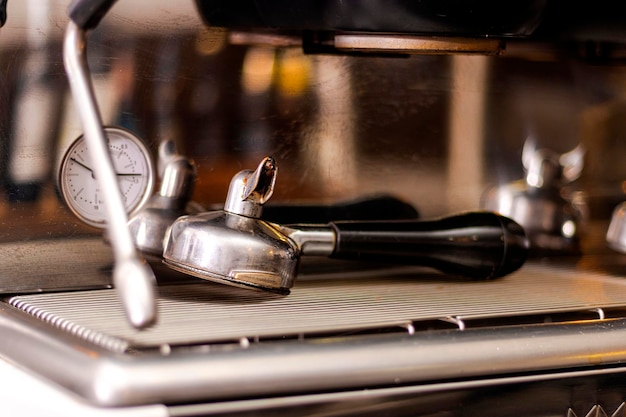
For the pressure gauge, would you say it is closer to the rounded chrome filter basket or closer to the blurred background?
the blurred background

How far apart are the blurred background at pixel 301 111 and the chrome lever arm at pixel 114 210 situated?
180mm

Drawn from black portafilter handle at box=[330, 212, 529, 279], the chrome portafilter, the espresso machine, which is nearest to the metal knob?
the espresso machine

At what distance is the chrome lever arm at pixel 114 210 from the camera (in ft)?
1.79

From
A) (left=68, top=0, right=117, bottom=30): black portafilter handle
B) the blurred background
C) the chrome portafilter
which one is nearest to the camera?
(left=68, top=0, right=117, bottom=30): black portafilter handle

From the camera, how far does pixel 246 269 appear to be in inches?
28.7

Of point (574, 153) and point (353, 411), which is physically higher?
point (574, 153)

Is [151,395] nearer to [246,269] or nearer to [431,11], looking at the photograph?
[246,269]

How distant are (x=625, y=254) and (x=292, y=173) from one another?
0.43m

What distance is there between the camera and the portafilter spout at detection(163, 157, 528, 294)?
0.73 meters

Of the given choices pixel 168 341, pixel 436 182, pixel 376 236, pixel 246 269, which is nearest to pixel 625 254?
pixel 436 182

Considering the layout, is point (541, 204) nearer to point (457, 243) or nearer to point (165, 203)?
point (457, 243)

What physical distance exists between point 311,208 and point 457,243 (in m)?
0.16

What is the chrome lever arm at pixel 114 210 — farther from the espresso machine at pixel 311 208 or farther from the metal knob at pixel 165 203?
the metal knob at pixel 165 203

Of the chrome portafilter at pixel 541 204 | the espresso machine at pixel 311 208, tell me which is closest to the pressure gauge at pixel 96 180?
the espresso machine at pixel 311 208
